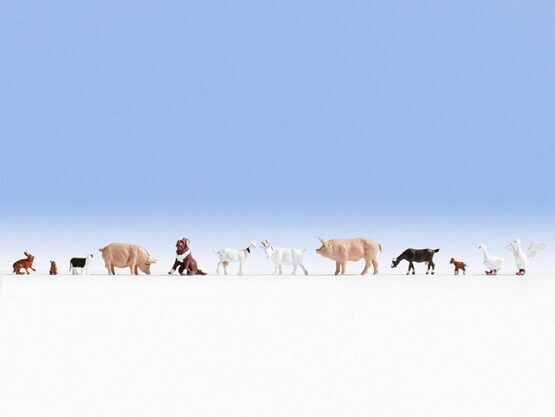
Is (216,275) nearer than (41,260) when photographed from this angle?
Yes

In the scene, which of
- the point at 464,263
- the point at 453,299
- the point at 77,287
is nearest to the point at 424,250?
the point at 464,263

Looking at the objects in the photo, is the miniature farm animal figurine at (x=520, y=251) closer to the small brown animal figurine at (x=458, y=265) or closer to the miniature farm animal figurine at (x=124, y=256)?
the small brown animal figurine at (x=458, y=265)

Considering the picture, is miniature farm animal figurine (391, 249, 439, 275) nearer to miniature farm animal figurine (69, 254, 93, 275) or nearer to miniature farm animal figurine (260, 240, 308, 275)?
miniature farm animal figurine (260, 240, 308, 275)

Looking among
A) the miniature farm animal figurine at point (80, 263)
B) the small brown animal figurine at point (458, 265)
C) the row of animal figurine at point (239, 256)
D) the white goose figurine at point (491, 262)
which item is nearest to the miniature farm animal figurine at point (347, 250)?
the row of animal figurine at point (239, 256)

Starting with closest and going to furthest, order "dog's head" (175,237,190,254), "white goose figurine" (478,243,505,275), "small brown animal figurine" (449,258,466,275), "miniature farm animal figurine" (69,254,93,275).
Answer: "dog's head" (175,237,190,254), "miniature farm animal figurine" (69,254,93,275), "white goose figurine" (478,243,505,275), "small brown animal figurine" (449,258,466,275)

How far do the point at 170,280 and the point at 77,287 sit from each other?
47.9 inches

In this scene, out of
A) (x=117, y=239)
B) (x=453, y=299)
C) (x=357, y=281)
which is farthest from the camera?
(x=117, y=239)

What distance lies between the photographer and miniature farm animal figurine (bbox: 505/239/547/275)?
14844 mm

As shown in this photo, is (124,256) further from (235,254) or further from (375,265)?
(375,265)

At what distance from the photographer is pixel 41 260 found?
15617 mm

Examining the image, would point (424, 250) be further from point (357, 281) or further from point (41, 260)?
point (41, 260)

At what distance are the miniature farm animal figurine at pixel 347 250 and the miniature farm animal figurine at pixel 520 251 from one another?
189cm

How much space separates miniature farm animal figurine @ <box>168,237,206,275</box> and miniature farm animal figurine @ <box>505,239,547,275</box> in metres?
4.32

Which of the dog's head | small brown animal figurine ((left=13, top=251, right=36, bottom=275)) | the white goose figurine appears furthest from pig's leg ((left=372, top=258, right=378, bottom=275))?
small brown animal figurine ((left=13, top=251, right=36, bottom=275))
